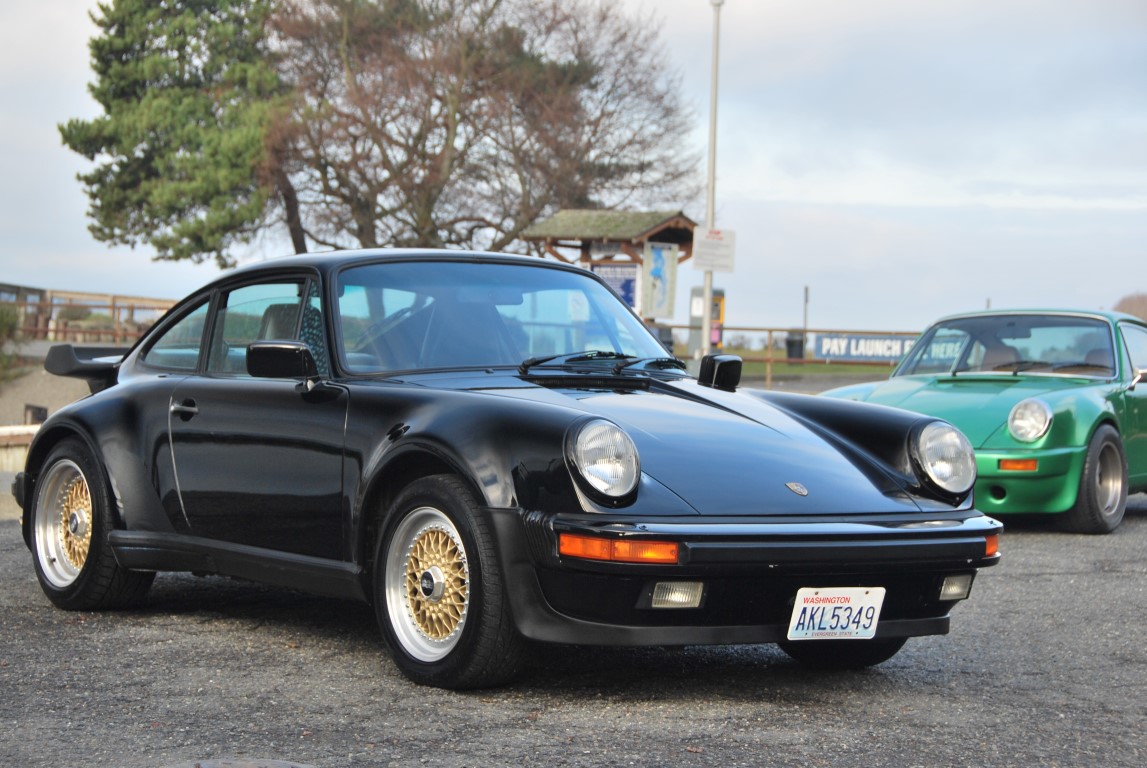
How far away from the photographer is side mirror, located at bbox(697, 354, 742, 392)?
210 inches

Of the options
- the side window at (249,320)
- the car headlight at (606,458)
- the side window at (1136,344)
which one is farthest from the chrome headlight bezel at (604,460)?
the side window at (1136,344)

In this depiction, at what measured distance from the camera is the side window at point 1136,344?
9962 mm

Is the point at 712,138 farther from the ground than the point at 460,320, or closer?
farther from the ground

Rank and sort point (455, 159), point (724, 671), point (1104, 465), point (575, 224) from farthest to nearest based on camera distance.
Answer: point (455, 159) < point (575, 224) < point (1104, 465) < point (724, 671)

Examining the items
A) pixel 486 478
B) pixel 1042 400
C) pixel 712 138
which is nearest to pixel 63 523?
pixel 486 478

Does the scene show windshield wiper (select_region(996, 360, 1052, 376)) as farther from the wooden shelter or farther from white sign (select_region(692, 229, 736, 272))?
the wooden shelter

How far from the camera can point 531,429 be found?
4.09 metres

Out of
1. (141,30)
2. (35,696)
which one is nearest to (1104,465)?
(35,696)

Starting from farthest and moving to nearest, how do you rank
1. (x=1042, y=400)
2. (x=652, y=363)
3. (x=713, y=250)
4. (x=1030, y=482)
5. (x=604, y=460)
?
1. (x=713, y=250)
2. (x=1042, y=400)
3. (x=1030, y=482)
4. (x=652, y=363)
5. (x=604, y=460)

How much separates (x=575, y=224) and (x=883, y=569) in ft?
81.9

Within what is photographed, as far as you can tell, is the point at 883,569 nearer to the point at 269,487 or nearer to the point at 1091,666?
the point at 1091,666

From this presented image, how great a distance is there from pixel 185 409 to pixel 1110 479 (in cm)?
628

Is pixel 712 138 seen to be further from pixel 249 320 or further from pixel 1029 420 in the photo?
pixel 249 320

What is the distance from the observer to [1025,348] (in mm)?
9867
